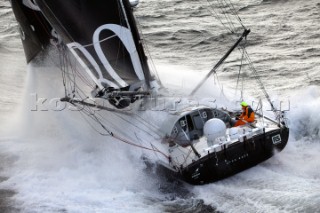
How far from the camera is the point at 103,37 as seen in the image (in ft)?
39.4

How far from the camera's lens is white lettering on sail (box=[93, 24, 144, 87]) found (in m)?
12.0

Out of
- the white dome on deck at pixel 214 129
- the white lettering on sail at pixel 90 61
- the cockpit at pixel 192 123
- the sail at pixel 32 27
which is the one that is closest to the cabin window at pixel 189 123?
the cockpit at pixel 192 123

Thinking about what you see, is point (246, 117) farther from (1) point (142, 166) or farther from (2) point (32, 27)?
(2) point (32, 27)

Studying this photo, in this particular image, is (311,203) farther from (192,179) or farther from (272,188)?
(192,179)

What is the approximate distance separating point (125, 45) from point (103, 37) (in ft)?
1.70

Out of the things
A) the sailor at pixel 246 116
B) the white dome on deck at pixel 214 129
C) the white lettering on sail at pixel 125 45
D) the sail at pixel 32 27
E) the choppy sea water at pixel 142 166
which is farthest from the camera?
the sail at pixel 32 27

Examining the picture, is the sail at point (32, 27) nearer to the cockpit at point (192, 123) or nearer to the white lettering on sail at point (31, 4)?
the white lettering on sail at point (31, 4)

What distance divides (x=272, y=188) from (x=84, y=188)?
3.70 m

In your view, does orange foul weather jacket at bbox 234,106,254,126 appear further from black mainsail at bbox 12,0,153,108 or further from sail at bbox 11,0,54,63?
sail at bbox 11,0,54,63

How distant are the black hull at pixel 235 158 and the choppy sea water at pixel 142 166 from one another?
0.65ft

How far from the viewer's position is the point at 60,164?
12586 mm

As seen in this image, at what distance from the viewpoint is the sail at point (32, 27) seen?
14.6 meters

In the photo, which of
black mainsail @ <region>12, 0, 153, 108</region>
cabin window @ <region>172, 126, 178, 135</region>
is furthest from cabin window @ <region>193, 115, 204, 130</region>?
black mainsail @ <region>12, 0, 153, 108</region>

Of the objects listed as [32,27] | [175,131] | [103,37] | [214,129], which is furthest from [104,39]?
[32,27]
